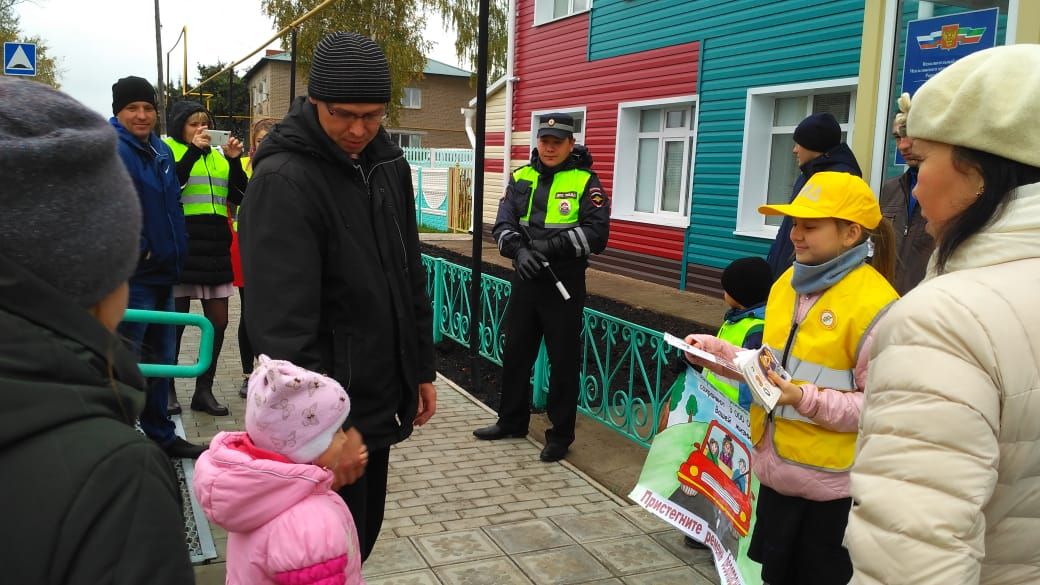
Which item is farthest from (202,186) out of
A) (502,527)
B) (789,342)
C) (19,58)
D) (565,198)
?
(19,58)

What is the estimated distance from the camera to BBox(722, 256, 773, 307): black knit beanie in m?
3.58

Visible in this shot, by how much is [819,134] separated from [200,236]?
3.92 metres

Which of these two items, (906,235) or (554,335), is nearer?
(906,235)

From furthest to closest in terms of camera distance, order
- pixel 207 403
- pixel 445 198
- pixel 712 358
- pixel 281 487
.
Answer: pixel 445 198 < pixel 207 403 < pixel 712 358 < pixel 281 487

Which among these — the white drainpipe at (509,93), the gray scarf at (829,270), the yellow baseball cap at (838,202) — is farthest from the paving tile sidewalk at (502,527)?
the white drainpipe at (509,93)

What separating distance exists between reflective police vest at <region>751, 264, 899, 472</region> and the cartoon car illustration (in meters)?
0.37

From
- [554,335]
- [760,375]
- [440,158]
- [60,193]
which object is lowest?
[554,335]

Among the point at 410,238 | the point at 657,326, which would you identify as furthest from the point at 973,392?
the point at 657,326

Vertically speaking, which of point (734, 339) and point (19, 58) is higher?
point (19, 58)

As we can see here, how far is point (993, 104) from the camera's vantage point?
55.9 inches

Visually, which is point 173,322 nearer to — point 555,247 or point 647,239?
point 555,247

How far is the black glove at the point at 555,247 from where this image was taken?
5.09m

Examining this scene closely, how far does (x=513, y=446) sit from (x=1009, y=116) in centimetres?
434

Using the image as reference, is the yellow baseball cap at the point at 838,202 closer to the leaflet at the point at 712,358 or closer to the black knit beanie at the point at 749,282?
the leaflet at the point at 712,358
